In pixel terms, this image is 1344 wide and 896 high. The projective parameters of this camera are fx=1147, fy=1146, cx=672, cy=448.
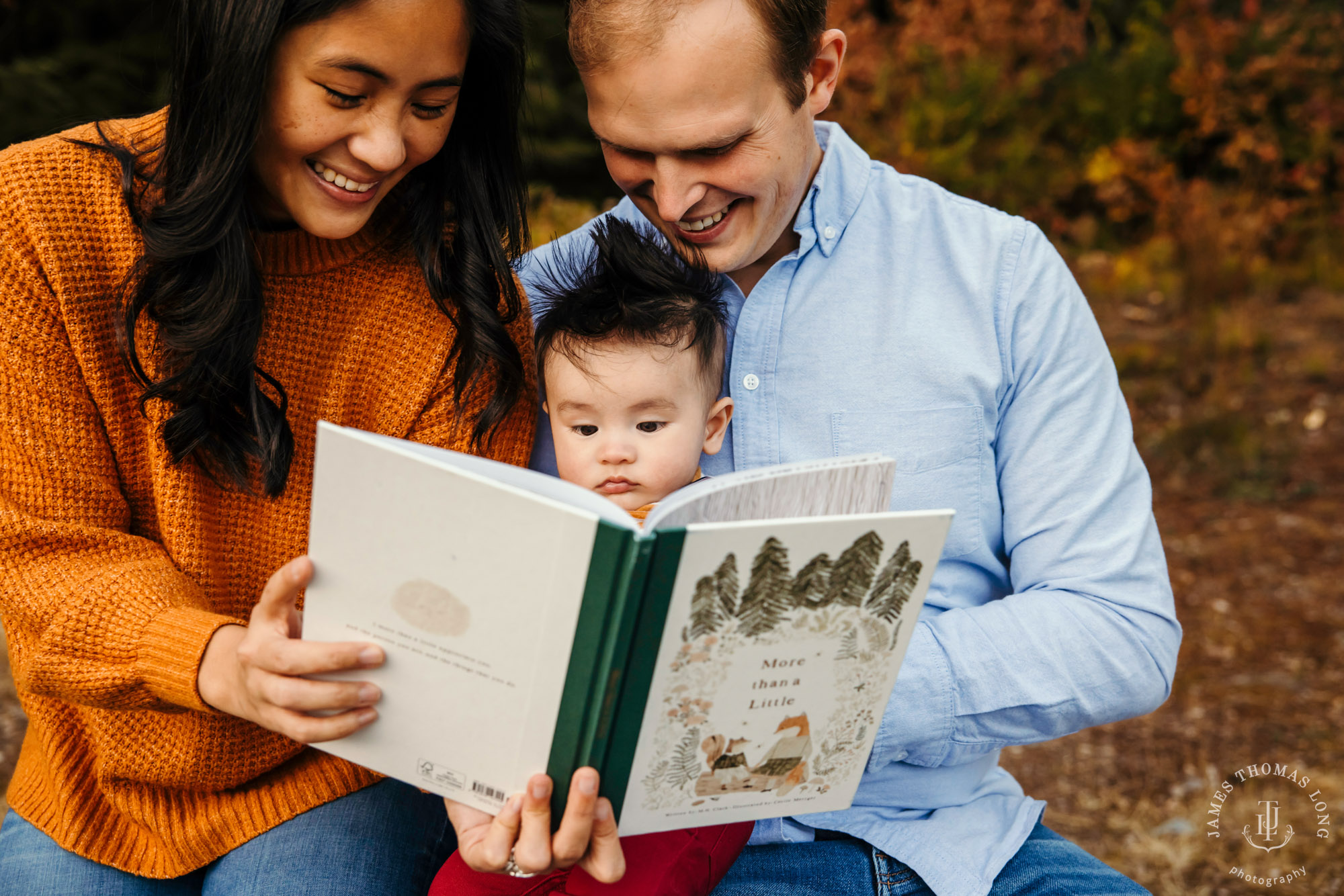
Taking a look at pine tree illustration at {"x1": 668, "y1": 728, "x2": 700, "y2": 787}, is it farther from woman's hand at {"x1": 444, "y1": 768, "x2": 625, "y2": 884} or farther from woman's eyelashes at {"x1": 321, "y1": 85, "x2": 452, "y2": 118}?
woman's eyelashes at {"x1": 321, "y1": 85, "x2": 452, "y2": 118}

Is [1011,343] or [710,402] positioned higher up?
[1011,343]

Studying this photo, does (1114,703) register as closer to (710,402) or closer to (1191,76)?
(710,402)

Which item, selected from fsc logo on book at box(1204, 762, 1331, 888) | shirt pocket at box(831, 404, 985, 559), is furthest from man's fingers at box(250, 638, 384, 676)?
fsc logo on book at box(1204, 762, 1331, 888)

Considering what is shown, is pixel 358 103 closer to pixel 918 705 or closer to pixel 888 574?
pixel 888 574

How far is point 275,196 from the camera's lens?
1.94 m

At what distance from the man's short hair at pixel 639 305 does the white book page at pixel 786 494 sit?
1.90 feet

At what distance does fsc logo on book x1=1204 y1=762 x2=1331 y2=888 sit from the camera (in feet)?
9.44

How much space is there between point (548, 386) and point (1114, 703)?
3.50ft

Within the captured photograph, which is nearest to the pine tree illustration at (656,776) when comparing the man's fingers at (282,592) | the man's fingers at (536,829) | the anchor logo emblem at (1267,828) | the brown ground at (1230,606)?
the man's fingers at (536,829)

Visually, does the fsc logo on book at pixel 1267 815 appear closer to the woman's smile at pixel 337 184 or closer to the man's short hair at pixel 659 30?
the man's short hair at pixel 659 30

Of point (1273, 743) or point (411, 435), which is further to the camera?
point (1273, 743)

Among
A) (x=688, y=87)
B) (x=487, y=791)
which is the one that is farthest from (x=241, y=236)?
(x=487, y=791)

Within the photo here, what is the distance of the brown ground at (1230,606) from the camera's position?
3070 millimetres

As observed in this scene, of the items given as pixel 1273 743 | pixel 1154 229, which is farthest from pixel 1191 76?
pixel 1273 743
